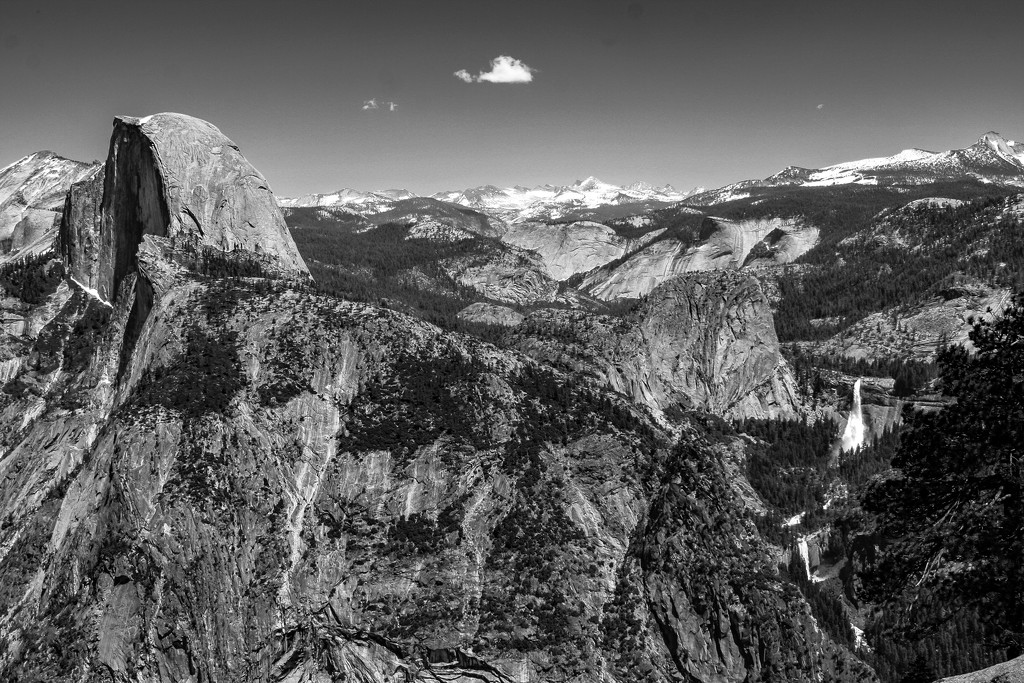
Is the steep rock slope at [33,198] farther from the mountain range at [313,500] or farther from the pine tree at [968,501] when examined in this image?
the pine tree at [968,501]

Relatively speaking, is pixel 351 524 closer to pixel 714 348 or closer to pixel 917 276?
pixel 714 348

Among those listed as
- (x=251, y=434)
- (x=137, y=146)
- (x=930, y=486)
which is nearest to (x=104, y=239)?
(x=137, y=146)

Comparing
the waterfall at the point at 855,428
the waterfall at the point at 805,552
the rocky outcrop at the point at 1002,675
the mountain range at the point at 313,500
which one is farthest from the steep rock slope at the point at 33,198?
the waterfall at the point at 855,428

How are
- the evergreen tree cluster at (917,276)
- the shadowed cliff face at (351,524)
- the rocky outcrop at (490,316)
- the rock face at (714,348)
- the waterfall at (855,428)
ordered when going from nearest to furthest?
the shadowed cliff face at (351,524) < the waterfall at (855,428) < the rock face at (714,348) < the rocky outcrop at (490,316) < the evergreen tree cluster at (917,276)

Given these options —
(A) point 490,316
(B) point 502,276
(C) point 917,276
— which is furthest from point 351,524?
(C) point 917,276

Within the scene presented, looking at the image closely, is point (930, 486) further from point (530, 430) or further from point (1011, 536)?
point (530, 430)

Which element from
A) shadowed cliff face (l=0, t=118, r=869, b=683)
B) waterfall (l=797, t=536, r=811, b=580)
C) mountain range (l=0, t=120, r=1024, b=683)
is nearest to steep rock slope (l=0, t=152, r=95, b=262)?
mountain range (l=0, t=120, r=1024, b=683)

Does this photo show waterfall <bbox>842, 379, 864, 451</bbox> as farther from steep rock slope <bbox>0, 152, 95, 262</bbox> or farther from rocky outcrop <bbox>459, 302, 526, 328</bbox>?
steep rock slope <bbox>0, 152, 95, 262</bbox>
